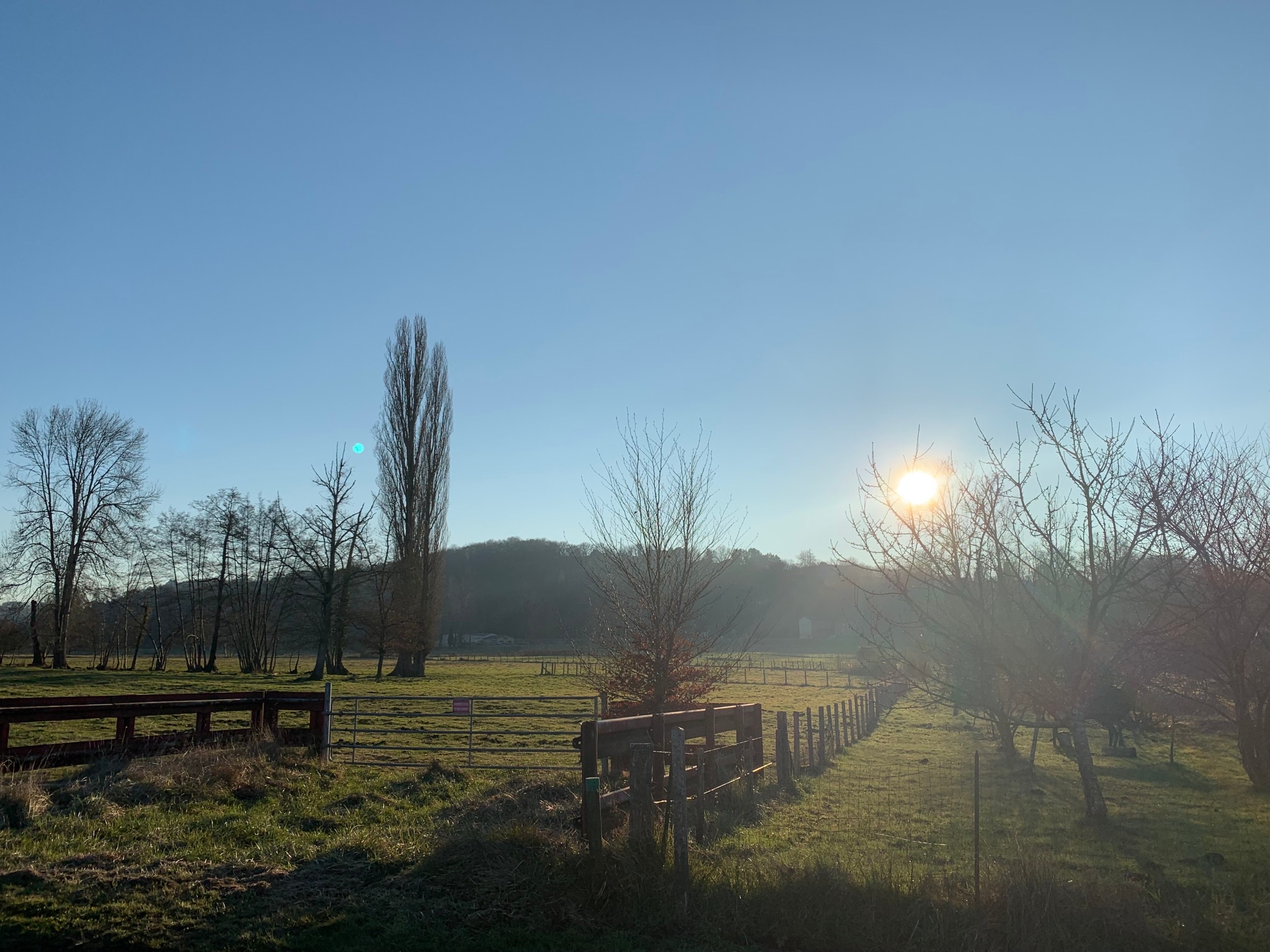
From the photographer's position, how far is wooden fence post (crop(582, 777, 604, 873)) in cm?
696

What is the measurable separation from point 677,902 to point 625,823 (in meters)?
1.82

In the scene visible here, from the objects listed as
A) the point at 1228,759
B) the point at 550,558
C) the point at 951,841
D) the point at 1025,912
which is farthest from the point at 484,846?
the point at 550,558

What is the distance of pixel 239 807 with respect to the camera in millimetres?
10438

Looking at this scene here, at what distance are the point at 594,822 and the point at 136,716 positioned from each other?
405 inches

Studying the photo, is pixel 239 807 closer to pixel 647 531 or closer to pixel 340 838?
pixel 340 838

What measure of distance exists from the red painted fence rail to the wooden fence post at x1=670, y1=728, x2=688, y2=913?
9.00 meters

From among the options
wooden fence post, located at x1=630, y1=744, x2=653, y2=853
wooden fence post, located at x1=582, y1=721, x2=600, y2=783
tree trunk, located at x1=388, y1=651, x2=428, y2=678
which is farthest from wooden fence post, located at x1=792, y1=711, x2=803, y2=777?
tree trunk, located at x1=388, y1=651, x2=428, y2=678

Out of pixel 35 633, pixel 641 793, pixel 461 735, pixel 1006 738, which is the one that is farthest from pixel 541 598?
pixel 641 793

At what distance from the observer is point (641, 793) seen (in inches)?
301

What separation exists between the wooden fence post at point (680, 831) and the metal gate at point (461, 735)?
415 cm

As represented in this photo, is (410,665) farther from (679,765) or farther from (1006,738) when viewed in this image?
(679,765)

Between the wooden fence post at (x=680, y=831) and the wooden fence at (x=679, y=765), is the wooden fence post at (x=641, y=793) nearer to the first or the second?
the wooden fence at (x=679, y=765)

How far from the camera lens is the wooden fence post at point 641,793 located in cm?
738

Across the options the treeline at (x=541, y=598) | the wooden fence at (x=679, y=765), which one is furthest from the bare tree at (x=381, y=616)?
the wooden fence at (x=679, y=765)
